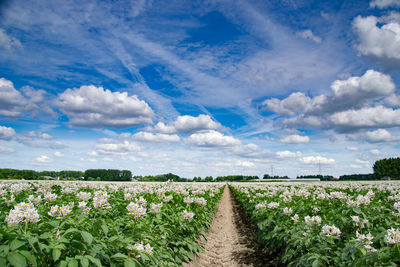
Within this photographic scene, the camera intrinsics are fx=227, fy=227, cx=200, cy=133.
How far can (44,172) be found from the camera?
70875 mm

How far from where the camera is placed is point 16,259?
2.18m

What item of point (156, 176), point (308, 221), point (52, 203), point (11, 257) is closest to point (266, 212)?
point (308, 221)

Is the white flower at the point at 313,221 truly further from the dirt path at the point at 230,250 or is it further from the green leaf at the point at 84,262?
the green leaf at the point at 84,262

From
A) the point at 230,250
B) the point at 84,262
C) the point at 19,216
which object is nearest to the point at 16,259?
the point at 84,262

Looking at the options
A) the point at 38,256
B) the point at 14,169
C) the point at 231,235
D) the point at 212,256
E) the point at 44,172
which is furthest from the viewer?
the point at 44,172

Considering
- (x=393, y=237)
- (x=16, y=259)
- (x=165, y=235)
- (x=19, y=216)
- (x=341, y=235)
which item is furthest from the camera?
(x=165, y=235)

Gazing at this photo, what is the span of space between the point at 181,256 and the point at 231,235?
6.10 m

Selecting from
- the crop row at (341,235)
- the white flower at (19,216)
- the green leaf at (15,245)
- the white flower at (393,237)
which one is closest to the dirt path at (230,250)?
the crop row at (341,235)

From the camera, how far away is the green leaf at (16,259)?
215 centimetres

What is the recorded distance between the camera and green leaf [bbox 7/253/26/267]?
2152mm

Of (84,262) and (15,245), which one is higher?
(15,245)

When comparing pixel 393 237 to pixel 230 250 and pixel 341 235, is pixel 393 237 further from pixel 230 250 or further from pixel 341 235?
pixel 230 250

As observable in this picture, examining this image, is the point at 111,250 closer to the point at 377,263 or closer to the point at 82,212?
the point at 82,212

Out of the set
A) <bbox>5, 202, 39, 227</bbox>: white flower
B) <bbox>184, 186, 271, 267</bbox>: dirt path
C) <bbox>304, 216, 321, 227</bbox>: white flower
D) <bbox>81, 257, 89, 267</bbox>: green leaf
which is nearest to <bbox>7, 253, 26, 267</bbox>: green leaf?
<bbox>81, 257, 89, 267</bbox>: green leaf
